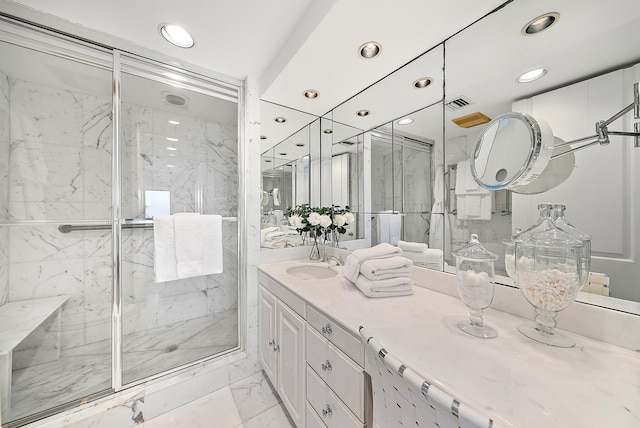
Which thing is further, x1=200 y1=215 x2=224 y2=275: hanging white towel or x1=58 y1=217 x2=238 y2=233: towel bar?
x1=200 y1=215 x2=224 y2=275: hanging white towel

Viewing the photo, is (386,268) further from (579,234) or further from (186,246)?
(186,246)

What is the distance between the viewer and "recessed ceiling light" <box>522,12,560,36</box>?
823 mm

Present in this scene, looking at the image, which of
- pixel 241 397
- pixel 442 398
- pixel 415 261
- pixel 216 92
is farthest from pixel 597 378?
pixel 216 92

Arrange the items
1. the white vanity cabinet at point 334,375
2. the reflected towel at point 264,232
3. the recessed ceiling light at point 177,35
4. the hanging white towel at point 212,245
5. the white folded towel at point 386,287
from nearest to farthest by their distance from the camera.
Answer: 1. the white vanity cabinet at point 334,375
2. the white folded towel at point 386,287
3. the recessed ceiling light at point 177,35
4. the hanging white towel at point 212,245
5. the reflected towel at point 264,232

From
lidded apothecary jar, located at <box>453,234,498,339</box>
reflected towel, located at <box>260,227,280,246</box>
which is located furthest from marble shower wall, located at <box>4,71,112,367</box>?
lidded apothecary jar, located at <box>453,234,498,339</box>

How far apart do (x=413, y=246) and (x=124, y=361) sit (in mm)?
2027

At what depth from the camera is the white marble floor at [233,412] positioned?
52.8 inches

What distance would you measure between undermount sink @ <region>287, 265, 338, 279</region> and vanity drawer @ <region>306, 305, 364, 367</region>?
0.57m

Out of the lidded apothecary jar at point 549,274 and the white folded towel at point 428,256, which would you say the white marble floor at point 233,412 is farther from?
the lidded apothecary jar at point 549,274

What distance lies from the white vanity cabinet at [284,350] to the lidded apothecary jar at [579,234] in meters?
1.07

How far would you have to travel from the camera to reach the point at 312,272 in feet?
5.71

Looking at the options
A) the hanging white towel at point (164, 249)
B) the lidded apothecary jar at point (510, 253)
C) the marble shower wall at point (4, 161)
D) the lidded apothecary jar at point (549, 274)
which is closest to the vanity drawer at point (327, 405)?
the lidded apothecary jar at point (549, 274)

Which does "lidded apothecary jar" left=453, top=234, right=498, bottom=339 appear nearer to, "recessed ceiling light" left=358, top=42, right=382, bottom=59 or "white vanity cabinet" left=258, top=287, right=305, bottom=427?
"white vanity cabinet" left=258, top=287, right=305, bottom=427

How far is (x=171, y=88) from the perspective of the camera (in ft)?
5.46
